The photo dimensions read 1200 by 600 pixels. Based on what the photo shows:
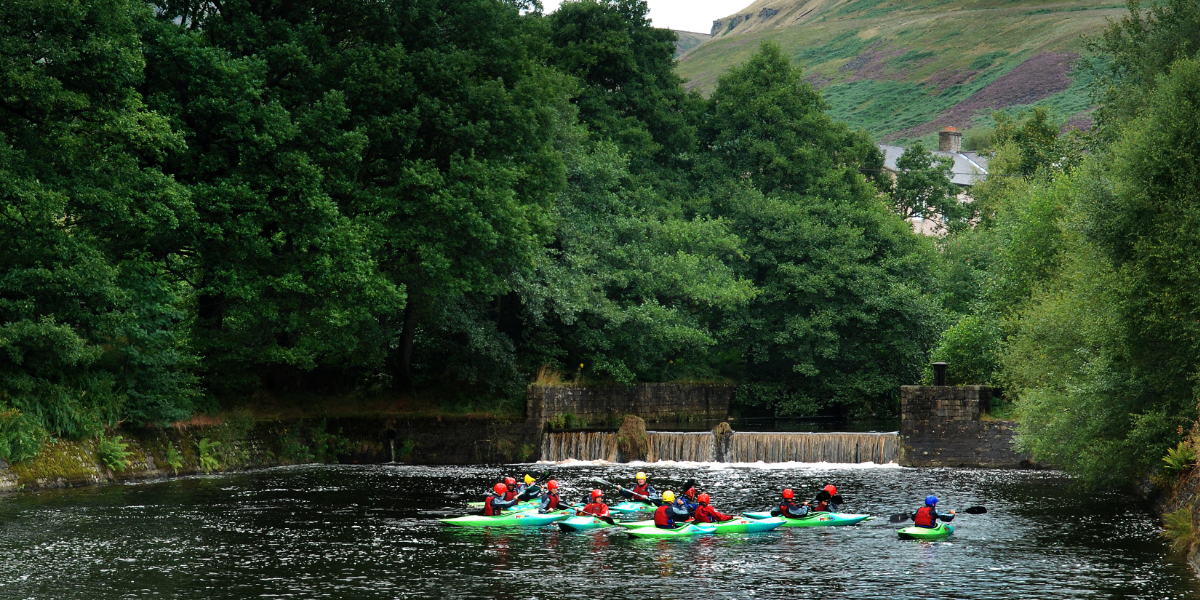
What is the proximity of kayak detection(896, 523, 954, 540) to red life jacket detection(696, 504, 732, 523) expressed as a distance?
3.97m

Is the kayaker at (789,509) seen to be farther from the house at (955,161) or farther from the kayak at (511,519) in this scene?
the house at (955,161)

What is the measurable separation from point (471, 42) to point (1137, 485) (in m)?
24.7

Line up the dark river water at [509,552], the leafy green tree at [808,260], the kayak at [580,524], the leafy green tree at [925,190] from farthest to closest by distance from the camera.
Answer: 1. the leafy green tree at [925,190]
2. the leafy green tree at [808,260]
3. the kayak at [580,524]
4. the dark river water at [509,552]

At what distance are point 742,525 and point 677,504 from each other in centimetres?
153

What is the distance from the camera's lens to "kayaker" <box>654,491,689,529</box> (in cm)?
2466

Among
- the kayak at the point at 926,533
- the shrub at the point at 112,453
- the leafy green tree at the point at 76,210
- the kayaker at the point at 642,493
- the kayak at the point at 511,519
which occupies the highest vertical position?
the leafy green tree at the point at 76,210

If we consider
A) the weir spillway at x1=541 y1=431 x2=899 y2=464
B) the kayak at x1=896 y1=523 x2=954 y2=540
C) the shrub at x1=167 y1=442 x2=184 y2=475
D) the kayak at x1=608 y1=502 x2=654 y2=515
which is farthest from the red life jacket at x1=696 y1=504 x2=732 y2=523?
the shrub at x1=167 y1=442 x2=184 y2=475

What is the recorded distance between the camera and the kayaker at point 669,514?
24.7 meters

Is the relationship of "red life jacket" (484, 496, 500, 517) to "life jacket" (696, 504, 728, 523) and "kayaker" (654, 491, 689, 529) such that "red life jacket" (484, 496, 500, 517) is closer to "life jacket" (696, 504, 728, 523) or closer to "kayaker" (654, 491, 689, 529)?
"kayaker" (654, 491, 689, 529)

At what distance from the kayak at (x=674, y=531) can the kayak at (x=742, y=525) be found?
0.07m

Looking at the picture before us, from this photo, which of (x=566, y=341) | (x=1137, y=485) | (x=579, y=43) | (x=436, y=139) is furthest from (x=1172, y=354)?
(x=579, y=43)

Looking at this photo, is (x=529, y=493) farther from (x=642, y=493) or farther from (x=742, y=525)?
(x=742, y=525)

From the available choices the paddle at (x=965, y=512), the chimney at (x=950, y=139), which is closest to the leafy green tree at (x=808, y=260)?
the paddle at (x=965, y=512)

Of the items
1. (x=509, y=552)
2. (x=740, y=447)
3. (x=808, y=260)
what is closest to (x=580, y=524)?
(x=509, y=552)
